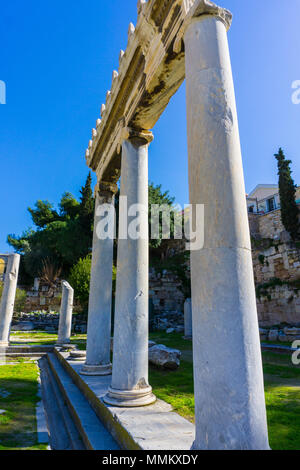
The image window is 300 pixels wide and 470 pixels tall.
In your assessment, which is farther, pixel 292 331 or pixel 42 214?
pixel 42 214

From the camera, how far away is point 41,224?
34.1 meters

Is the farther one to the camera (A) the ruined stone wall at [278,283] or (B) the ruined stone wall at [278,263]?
(B) the ruined stone wall at [278,263]

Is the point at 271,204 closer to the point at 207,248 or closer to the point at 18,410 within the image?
the point at 18,410

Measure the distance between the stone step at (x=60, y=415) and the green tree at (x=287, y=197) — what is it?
57.1 ft

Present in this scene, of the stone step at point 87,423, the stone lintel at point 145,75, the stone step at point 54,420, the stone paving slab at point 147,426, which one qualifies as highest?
the stone lintel at point 145,75

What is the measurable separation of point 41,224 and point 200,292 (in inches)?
1368

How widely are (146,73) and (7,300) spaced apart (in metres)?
11.8

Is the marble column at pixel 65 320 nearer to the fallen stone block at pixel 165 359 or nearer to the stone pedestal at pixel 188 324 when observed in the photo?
the stone pedestal at pixel 188 324

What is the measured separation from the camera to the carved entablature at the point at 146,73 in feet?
11.5

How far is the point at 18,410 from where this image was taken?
4430 mm

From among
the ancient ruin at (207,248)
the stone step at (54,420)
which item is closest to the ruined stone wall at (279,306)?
the stone step at (54,420)

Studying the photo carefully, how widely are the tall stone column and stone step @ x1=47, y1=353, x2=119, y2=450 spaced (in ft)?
1.04

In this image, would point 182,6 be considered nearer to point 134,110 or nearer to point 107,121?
point 134,110

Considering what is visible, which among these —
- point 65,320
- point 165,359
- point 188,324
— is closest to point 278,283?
point 188,324
